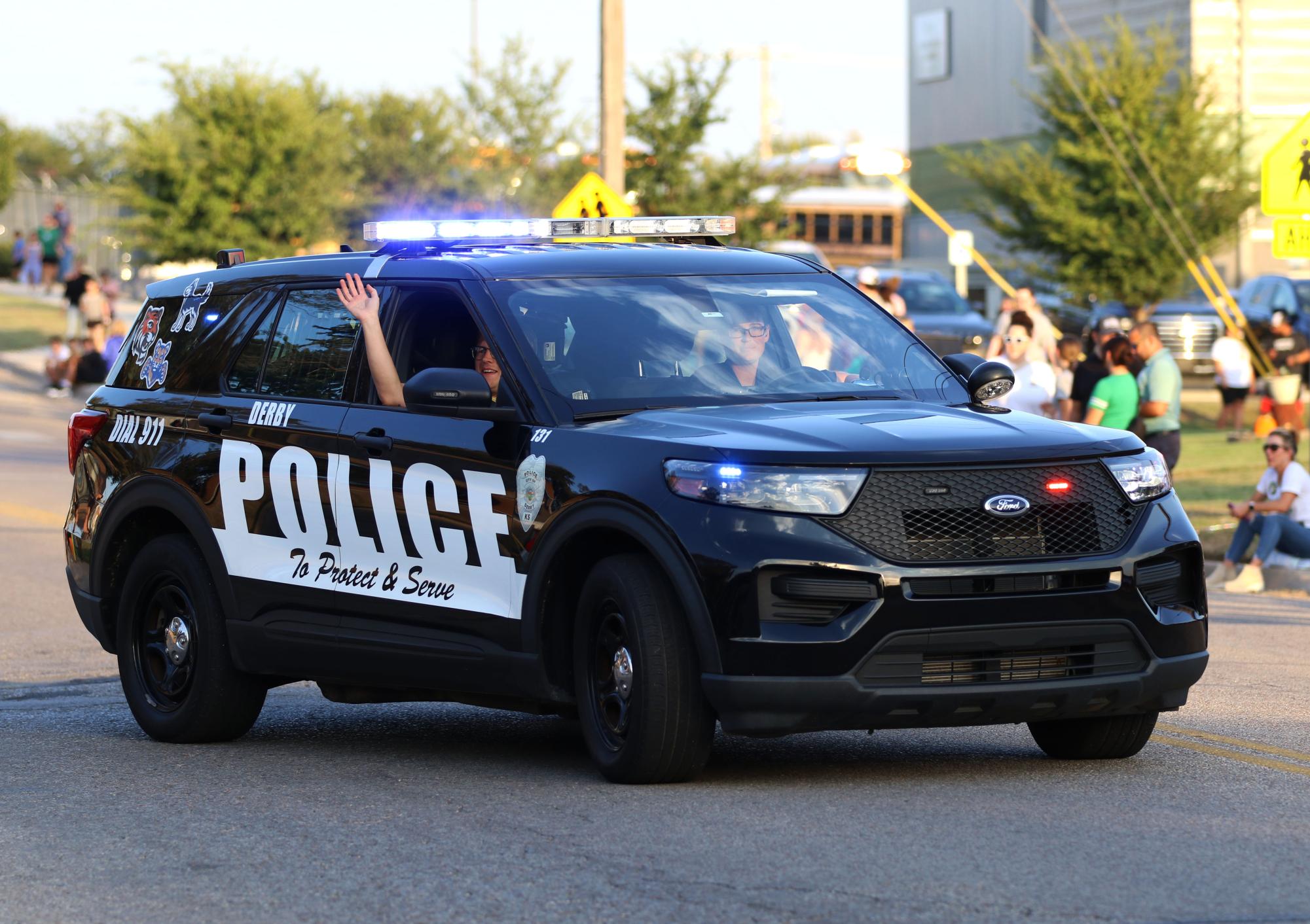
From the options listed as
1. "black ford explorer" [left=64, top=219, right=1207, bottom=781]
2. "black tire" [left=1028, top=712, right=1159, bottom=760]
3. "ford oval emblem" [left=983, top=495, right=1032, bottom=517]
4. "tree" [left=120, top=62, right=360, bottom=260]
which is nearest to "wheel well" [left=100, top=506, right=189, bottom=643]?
"black ford explorer" [left=64, top=219, right=1207, bottom=781]

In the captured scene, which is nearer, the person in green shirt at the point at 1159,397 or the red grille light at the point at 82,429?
the red grille light at the point at 82,429

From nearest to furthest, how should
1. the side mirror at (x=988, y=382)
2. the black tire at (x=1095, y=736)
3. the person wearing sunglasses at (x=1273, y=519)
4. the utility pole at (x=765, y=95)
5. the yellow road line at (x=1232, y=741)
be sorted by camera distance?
the black tire at (x=1095, y=736) < the yellow road line at (x=1232, y=741) < the side mirror at (x=988, y=382) < the person wearing sunglasses at (x=1273, y=519) < the utility pole at (x=765, y=95)

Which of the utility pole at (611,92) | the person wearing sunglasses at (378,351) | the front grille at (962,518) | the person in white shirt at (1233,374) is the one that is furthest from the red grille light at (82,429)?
the person in white shirt at (1233,374)

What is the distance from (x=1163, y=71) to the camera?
32.1m

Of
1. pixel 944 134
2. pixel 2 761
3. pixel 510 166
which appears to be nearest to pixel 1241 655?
pixel 2 761

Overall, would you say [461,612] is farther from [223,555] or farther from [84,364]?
[84,364]

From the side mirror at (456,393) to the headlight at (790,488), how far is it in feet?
3.47

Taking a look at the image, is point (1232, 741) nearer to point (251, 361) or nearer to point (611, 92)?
point (251, 361)

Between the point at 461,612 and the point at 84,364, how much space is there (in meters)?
28.4

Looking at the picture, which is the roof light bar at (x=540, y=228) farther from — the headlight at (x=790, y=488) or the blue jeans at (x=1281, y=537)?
the blue jeans at (x=1281, y=537)

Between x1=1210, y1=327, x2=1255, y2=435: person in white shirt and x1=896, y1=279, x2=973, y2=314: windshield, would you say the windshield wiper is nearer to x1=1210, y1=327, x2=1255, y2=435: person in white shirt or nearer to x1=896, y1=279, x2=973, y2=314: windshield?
x1=1210, y1=327, x2=1255, y2=435: person in white shirt

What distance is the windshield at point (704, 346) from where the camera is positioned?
24.1ft

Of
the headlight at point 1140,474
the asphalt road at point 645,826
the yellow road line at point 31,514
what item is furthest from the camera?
the yellow road line at point 31,514

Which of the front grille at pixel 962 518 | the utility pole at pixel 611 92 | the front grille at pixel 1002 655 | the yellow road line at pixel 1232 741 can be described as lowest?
the yellow road line at pixel 1232 741
